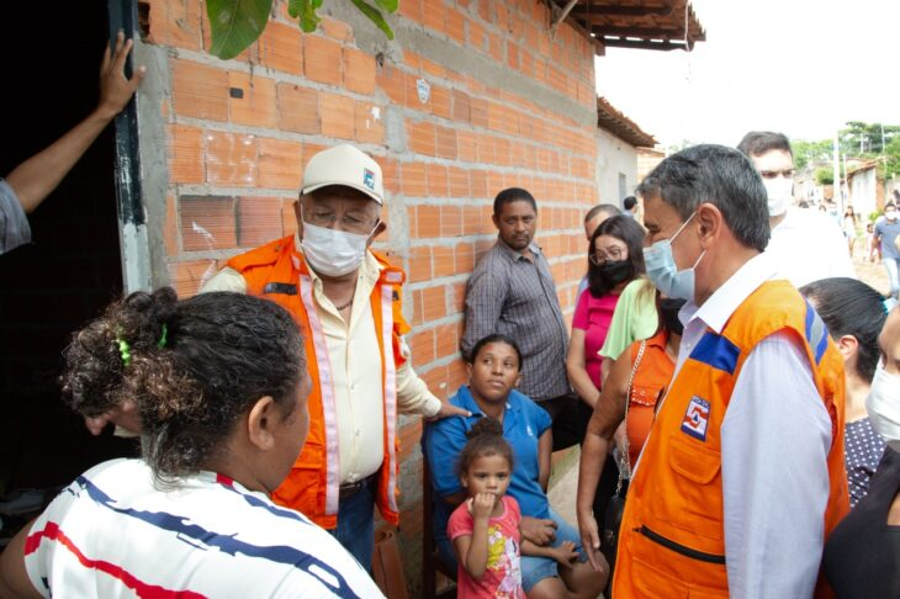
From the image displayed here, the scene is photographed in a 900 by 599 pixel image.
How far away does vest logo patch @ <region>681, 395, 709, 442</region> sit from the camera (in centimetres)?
156

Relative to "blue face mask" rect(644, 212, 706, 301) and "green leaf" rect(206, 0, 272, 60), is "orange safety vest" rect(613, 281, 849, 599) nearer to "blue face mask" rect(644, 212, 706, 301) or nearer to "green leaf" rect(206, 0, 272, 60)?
"blue face mask" rect(644, 212, 706, 301)

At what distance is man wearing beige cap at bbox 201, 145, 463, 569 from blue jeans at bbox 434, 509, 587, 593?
2.14 feet

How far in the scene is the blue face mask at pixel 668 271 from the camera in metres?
1.74

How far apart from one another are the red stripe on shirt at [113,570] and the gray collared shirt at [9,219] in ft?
3.48

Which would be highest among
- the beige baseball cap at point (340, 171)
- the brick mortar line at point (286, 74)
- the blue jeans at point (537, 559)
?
the brick mortar line at point (286, 74)

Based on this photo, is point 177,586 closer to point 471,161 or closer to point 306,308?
point 306,308

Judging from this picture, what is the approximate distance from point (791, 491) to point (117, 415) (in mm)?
1314

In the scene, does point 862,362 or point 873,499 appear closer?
point 873,499

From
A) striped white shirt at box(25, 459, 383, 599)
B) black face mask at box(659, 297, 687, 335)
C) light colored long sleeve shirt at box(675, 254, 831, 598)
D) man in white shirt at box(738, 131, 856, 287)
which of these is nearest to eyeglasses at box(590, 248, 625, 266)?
man in white shirt at box(738, 131, 856, 287)

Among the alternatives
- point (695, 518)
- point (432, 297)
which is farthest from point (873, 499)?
point (432, 297)

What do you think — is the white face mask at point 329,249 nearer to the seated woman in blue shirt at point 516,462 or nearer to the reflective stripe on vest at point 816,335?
the seated woman in blue shirt at point 516,462

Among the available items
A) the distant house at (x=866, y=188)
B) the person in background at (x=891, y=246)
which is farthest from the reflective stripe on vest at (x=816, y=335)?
the distant house at (x=866, y=188)

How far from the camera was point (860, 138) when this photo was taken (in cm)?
6397

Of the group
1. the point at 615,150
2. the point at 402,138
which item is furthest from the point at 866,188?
the point at 402,138
